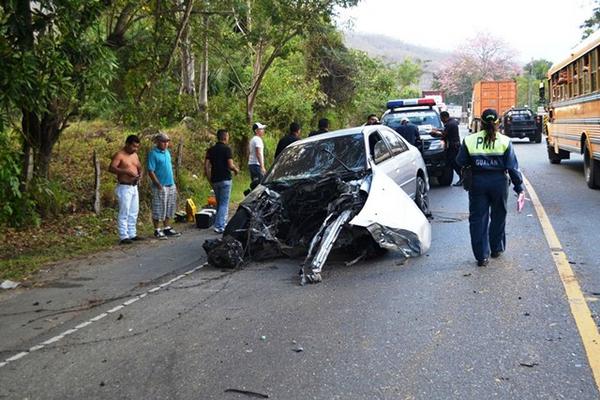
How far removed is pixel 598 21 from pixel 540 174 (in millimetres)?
31786

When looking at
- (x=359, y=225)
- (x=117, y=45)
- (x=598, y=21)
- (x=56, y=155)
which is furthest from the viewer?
(x=598, y=21)

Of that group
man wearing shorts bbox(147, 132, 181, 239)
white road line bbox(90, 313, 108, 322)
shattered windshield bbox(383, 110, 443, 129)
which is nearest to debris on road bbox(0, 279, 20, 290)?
white road line bbox(90, 313, 108, 322)

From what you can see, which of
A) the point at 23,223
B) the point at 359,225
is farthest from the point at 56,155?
the point at 359,225

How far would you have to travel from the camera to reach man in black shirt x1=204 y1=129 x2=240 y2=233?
32.3ft

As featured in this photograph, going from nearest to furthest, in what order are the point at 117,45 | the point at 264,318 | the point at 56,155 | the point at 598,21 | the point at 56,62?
the point at 264,318 < the point at 56,62 < the point at 117,45 < the point at 56,155 < the point at 598,21

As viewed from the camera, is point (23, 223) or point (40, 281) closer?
point (40, 281)

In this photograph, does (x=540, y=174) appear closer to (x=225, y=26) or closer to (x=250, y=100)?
(x=250, y=100)

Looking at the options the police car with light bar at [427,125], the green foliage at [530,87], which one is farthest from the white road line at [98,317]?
the green foliage at [530,87]

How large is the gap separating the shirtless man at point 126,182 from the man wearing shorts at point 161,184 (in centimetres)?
32

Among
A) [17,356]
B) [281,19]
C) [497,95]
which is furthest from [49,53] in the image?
[497,95]

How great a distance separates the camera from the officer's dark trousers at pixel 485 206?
6684 millimetres

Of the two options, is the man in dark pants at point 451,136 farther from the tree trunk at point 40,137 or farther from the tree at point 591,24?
the tree at point 591,24

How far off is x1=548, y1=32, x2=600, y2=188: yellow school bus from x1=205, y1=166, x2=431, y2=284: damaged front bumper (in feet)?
20.8

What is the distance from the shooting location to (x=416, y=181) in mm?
9961
